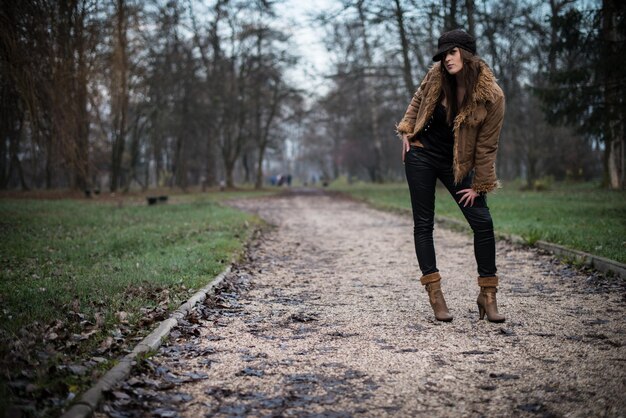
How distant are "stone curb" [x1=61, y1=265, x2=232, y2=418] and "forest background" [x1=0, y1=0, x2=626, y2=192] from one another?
7.41 meters

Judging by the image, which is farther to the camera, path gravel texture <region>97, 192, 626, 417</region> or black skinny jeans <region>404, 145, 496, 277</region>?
black skinny jeans <region>404, 145, 496, 277</region>

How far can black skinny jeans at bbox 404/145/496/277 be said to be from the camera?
4246mm

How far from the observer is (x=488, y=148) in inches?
160

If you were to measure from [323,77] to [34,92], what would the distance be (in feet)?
53.4

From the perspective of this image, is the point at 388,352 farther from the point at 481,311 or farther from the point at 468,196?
the point at 468,196

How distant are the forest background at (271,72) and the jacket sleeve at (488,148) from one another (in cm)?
874

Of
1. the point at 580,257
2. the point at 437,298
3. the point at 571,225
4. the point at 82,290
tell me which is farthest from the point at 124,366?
the point at 571,225

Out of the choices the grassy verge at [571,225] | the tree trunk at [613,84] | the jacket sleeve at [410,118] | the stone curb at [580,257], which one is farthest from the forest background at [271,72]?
the jacket sleeve at [410,118]

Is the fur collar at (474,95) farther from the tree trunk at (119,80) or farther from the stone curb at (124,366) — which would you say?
the tree trunk at (119,80)

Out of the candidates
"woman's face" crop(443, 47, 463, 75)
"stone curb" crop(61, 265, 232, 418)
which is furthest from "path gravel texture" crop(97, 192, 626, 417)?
"woman's face" crop(443, 47, 463, 75)

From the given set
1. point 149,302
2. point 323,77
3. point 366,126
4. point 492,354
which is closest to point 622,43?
point 492,354

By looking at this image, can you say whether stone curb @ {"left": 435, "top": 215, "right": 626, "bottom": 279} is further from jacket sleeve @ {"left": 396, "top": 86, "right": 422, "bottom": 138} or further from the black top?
jacket sleeve @ {"left": 396, "top": 86, "right": 422, "bottom": 138}

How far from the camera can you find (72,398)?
105 inches

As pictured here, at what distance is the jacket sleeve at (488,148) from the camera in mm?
4023
